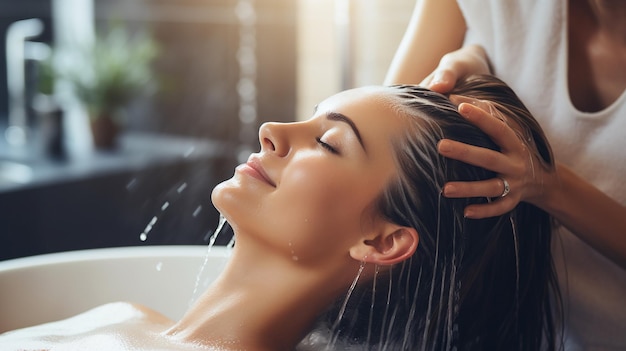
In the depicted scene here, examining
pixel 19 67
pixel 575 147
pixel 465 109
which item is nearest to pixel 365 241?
pixel 465 109

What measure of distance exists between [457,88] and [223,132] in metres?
2.26

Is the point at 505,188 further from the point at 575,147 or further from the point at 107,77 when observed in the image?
the point at 107,77

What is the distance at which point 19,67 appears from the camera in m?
3.41

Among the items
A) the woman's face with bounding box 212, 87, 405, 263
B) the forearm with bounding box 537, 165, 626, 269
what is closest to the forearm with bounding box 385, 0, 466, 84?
the woman's face with bounding box 212, 87, 405, 263

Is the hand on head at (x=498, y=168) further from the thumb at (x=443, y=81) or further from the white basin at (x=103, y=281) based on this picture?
the white basin at (x=103, y=281)

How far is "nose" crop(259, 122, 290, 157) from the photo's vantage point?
1189mm

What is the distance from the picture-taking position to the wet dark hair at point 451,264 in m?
1.16

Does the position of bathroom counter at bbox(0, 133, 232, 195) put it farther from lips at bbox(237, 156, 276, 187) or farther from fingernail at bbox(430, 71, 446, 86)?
fingernail at bbox(430, 71, 446, 86)

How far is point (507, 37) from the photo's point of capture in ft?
4.63

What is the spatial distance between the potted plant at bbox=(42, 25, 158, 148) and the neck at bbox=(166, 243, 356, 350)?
2.38 meters

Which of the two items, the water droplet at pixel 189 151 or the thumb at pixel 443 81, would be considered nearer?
the thumb at pixel 443 81

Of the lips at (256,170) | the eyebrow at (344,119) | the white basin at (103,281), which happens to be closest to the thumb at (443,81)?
the eyebrow at (344,119)

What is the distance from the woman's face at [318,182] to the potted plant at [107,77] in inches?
93.5

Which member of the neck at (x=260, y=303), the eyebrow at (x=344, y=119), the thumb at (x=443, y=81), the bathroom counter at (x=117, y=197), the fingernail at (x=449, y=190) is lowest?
the bathroom counter at (x=117, y=197)
